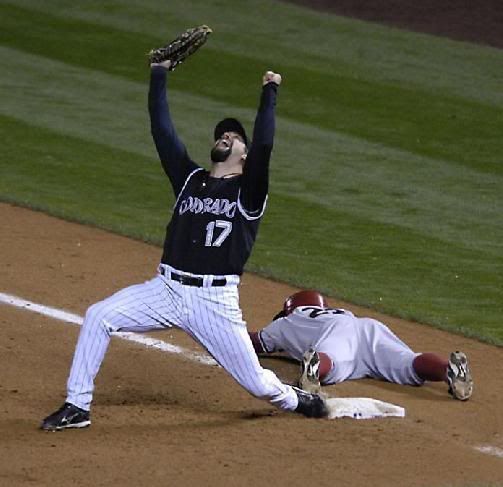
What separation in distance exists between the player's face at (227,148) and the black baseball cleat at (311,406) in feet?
3.82

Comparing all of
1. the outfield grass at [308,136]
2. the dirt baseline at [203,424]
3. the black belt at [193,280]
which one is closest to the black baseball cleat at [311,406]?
the dirt baseline at [203,424]

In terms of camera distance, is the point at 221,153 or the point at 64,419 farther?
the point at 221,153

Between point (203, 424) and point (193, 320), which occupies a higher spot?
point (193, 320)

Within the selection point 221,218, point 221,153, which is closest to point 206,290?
point 221,218

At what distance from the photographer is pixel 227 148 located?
7.01 m

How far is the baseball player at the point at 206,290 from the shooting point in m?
6.82

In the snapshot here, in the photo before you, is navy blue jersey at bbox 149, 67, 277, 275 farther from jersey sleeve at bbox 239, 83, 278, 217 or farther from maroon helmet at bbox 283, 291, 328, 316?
maroon helmet at bbox 283, 291, 328, 316

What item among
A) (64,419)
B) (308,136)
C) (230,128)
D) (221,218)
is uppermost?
(308,136)

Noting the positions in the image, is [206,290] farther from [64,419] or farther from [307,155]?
[307,155]

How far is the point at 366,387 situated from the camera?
7766mm

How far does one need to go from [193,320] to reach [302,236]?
12.6 ft

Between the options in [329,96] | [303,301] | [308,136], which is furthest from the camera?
[329,96]

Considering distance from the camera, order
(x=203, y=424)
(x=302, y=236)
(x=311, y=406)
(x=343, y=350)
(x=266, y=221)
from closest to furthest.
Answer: (x=203, y=424)
(x=311, y=406)
(x=343, y=350)
(x=302, y=236)
(x=266, y=221)

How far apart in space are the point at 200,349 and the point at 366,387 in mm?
1037
